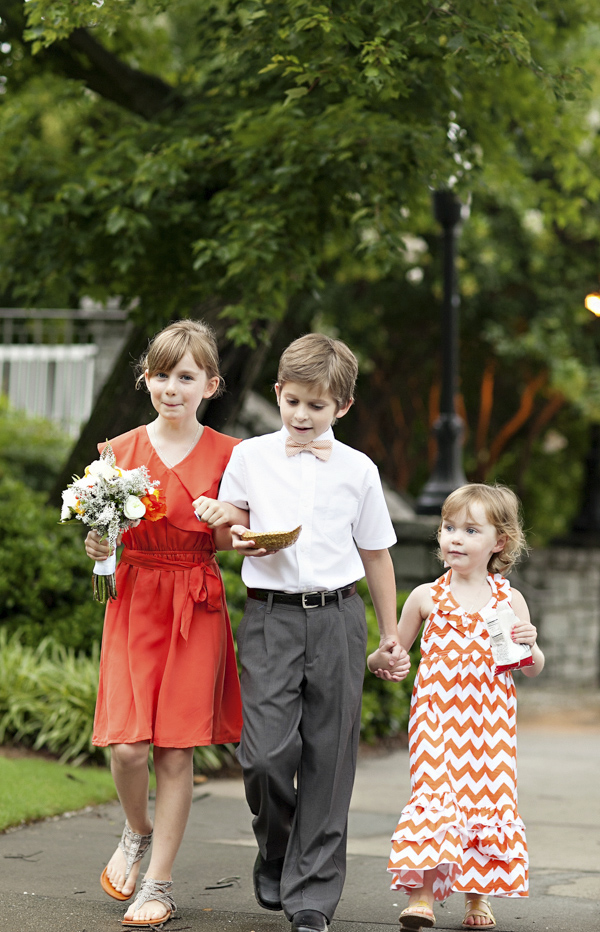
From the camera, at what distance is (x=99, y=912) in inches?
138

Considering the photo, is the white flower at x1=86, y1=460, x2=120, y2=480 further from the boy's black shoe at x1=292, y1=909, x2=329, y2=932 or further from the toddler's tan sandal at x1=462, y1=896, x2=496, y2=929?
the toddler's tan sandal at x1=462, y1=896, x2=496, y2=929

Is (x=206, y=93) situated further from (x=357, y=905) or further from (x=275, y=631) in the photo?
(x=357, y=905)

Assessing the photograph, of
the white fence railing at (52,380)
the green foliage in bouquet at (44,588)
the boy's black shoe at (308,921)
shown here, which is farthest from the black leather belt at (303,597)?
the white fence railing at (52,380)

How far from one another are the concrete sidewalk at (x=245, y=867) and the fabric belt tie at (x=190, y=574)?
1.02 meters

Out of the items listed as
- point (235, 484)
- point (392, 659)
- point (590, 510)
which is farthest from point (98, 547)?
point (590, 510)

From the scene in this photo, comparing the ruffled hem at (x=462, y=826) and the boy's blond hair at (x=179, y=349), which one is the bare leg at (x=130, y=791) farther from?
the boy's blond hair at (x=179, y=349)

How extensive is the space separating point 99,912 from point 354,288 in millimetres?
11623

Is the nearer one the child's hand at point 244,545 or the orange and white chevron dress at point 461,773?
the child's hand at point 244,545

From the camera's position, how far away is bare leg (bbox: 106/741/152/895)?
338 centimetres

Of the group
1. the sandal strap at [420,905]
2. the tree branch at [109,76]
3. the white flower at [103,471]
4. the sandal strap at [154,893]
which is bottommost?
the sandal strap at [154,893]

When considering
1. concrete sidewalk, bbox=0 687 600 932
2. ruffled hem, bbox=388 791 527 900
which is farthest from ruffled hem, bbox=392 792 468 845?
concrete sidewalk, bbox=0 687 600 932

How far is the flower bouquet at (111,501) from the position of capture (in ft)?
10.7

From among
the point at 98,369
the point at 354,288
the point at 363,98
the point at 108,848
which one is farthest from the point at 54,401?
the point at 108,848

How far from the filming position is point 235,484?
11.3 feet
